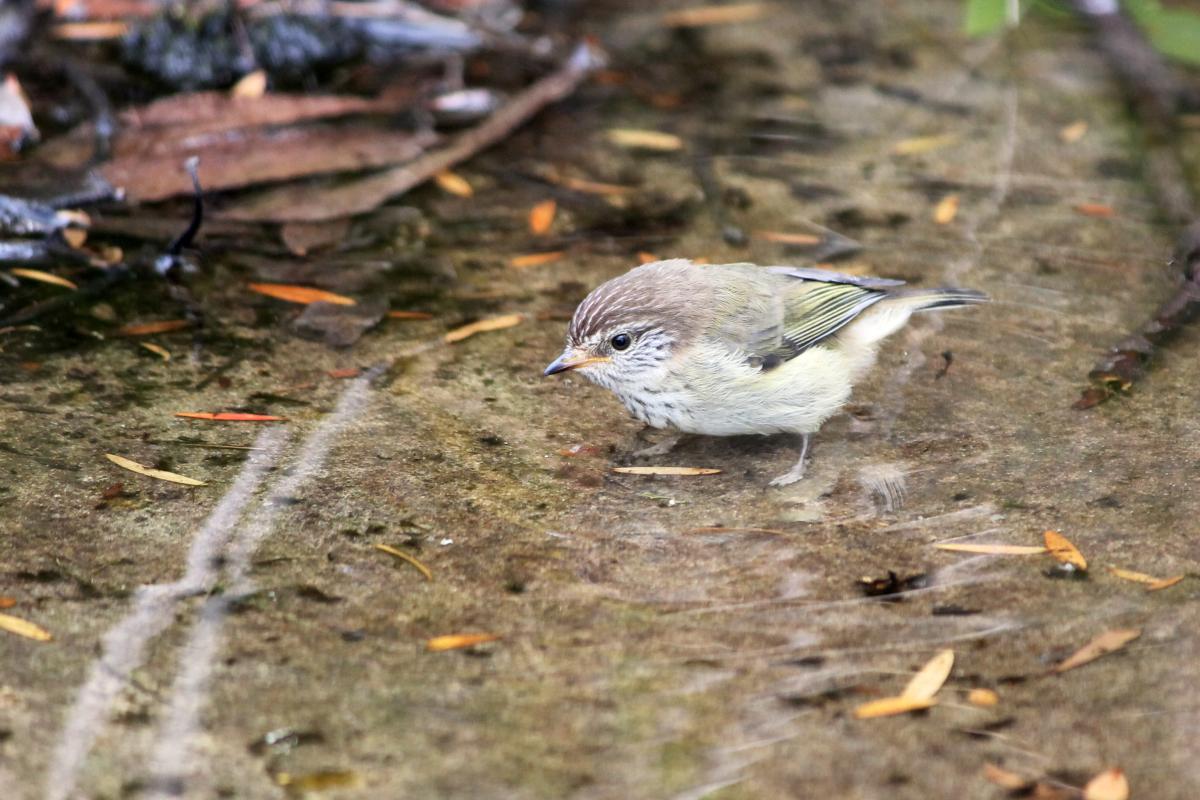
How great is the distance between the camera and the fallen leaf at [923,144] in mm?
6652

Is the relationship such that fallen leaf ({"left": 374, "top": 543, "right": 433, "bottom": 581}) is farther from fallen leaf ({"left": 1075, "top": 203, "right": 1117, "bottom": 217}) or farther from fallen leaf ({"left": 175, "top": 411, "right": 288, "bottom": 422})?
fallen leaf ({"left": 1075, "top": 203, "right": 1117, "bottom": 217})

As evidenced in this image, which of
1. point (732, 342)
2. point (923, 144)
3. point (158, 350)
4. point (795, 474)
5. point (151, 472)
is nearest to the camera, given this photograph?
point (151, 472)

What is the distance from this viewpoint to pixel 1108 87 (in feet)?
23.7

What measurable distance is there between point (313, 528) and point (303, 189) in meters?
2.70

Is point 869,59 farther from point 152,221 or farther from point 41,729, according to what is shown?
point 41,729

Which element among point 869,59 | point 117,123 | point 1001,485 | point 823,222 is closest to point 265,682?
point 1001,485

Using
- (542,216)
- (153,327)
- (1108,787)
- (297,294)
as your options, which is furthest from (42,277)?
(1108,787)

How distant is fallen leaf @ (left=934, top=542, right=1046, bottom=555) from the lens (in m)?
3.75

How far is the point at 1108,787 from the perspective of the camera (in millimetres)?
2793

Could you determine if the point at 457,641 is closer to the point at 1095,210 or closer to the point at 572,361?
the point at 572,361

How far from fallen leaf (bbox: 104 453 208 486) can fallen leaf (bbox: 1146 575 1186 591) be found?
9.11 feet

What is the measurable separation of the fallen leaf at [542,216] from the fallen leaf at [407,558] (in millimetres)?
2465

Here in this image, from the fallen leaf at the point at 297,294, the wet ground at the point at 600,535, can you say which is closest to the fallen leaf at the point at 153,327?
the wet ground at the point at 600,535

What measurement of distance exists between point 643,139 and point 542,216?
1.01 meters
